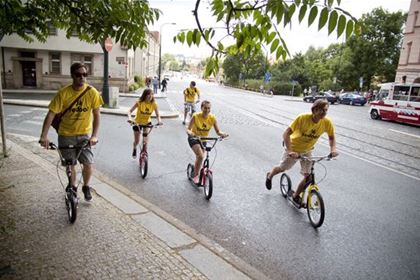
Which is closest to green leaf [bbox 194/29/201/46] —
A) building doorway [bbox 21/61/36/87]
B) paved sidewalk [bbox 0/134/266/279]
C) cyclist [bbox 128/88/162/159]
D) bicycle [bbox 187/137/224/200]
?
paved sidewalk [bbox 0/134/266/279]

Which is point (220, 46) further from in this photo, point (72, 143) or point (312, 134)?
point (312, 134)

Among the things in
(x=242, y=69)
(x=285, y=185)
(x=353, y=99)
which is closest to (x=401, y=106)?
(x=285, y=185)

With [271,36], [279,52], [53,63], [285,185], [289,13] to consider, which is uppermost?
[289,13]

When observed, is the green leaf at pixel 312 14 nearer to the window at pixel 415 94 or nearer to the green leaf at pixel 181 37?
the green leaf at pixel 181 37

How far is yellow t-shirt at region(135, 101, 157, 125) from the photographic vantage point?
7.32 metres

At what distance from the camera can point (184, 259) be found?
12.2 feet

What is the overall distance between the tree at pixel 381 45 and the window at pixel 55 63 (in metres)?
44.7

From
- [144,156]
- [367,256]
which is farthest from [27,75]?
[367,256]

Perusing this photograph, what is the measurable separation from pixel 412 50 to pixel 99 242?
150 ft

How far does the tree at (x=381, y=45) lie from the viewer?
53.2 m

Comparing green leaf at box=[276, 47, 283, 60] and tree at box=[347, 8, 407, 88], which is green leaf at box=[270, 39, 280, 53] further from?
tree at box=[347, 8, 407, 88]

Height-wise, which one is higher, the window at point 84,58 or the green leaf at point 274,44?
the window at point 84,58

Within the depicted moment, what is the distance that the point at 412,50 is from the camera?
130 feet

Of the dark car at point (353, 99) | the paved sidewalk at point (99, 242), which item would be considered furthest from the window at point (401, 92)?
the paved sidewalk at point (99, 242)
